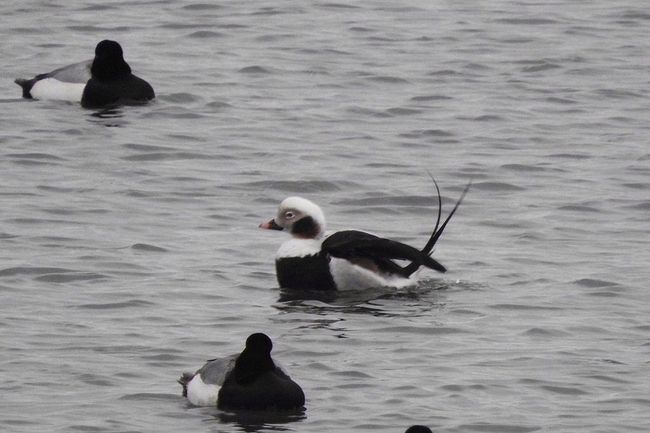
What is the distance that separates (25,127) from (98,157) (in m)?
1.68

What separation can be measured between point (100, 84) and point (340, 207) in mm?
4726

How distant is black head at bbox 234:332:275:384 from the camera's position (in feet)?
34.1

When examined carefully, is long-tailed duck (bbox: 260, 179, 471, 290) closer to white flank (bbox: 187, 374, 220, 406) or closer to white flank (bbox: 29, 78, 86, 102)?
white flank (bbox: 187, 374, 220, 406)

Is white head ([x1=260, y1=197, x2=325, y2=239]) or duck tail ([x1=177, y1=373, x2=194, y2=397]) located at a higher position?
duck tail ([x1=177, y1=373, x2=194, y2=397])

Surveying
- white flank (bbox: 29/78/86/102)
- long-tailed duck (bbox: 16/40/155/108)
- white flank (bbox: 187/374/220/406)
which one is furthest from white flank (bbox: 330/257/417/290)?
white flank (bbox: 29/78/86/102)

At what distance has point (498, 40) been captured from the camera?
77.2 feet

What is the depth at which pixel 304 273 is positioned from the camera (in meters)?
13.4

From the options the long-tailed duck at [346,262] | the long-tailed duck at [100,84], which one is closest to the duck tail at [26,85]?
the long-tailed duck at [100,84]

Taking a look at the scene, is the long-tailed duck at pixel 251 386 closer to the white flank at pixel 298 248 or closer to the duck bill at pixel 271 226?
the white flank at pixel 298 248

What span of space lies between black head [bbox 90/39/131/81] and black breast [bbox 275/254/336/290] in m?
6.70

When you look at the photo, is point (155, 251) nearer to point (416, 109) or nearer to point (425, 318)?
point (425, 318)

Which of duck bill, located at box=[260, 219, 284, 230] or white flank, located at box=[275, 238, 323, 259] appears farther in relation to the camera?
duck bill, located at box=[260, 219, 284, 230]

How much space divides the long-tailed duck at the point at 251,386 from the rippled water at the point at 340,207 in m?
0.10

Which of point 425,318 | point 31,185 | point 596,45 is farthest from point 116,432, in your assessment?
point 596,45
